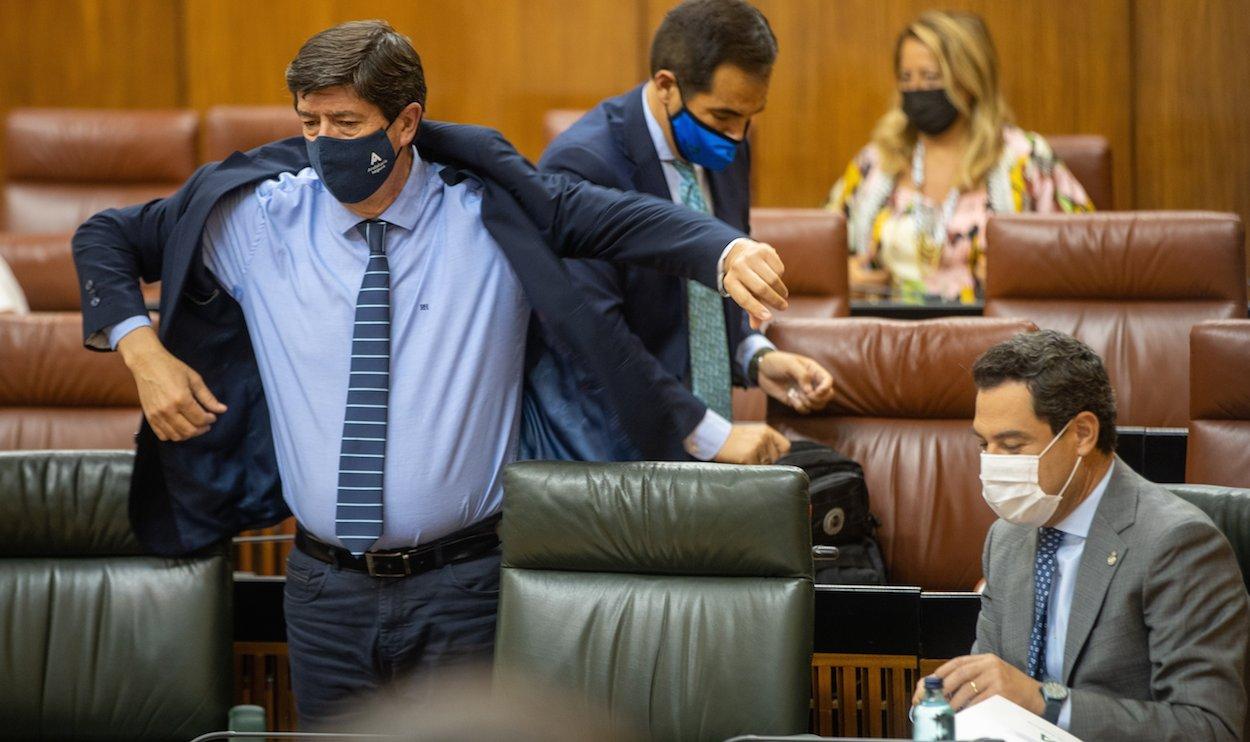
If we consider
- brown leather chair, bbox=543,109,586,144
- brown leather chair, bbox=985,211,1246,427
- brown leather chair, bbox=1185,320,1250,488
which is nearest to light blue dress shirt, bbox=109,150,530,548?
brown leather chair, bbox=1185,320,1250,488

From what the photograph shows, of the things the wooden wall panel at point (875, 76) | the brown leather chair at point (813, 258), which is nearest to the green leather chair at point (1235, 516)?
the brown leather chair at point (813, 258)

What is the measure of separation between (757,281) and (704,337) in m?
0.60

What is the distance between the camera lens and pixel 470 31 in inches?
217

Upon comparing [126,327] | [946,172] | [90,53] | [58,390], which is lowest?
[58,390]

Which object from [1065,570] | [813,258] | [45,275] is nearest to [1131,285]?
[813,258]

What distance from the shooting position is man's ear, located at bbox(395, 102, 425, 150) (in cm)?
201

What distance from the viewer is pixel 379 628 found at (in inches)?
79.7

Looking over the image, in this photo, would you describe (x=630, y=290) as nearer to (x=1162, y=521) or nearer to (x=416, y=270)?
(x=416, y=270)

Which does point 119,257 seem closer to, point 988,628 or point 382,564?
point 382,564

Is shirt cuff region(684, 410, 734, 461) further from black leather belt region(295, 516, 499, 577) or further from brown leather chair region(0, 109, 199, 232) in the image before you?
brown leather chair region(0, 109, 199, 232)

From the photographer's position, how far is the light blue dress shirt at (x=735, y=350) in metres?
2.04

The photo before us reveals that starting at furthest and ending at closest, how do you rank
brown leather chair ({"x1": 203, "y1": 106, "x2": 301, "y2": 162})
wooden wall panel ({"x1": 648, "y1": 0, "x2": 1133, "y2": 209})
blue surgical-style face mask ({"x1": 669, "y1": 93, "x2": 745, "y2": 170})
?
wooden wall panel ({"x1": 648, "y1": 0, "x2": 1133, "y2": 209})
brown leather chair ({"x1": 203, "y1": 106, "x2": 301, "y2": 162})
blue surgical-style face mask ({"x1": 669, "y1": 93, "x2": 745, "y2": 170})

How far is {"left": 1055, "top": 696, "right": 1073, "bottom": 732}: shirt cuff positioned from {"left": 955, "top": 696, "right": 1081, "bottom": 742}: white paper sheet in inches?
2.6

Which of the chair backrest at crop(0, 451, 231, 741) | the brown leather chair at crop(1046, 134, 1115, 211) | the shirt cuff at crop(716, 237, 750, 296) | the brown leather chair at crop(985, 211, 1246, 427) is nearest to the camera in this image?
the shirt cuff at crop(716, 237, 750, 296)
